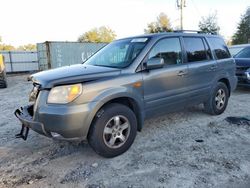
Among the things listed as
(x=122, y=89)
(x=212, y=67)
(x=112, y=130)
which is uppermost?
(x=212, y=67)

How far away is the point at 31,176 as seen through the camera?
325 centimetres

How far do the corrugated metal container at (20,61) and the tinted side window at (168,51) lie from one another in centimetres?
2045

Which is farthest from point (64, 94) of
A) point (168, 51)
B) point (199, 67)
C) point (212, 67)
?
point (212, 67)

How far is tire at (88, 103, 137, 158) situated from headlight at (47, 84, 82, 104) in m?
0.46

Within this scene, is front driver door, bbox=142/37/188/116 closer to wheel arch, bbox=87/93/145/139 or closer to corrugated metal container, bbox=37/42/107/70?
wheel arch, bbox=87/93/145/139

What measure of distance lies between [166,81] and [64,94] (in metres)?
1.88

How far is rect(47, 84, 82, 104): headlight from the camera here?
323cm

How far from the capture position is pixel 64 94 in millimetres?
3240

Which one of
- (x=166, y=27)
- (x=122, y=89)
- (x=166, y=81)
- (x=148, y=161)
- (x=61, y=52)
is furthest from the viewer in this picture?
(x=166, y=27)

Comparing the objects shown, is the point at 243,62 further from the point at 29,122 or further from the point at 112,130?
the point at 29,122

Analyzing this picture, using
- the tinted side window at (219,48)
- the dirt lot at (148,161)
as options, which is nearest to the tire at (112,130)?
the dirt lot at (148,161)

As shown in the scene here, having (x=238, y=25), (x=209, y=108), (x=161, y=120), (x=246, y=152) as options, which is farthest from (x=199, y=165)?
(x=238, y=25)

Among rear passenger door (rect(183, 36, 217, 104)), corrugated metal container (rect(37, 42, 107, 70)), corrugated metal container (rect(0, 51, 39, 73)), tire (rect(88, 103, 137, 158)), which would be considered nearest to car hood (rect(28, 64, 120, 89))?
tire (rect(88, 103, 137, 158))

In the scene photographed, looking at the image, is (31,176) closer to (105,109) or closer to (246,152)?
(105,109)
